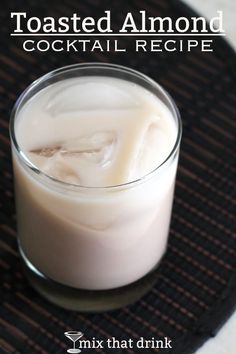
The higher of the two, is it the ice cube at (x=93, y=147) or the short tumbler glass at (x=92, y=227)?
the ice cube at (x=93, y=147)

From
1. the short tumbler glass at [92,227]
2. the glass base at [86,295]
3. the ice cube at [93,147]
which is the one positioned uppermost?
the ice cube at [93,147]

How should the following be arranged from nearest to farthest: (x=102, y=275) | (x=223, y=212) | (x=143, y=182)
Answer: (x=143, y=182) < (x=102, y=275) < (x=223, y=212)

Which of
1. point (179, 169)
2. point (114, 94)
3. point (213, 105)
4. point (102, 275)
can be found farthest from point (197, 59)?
point (102, 275)

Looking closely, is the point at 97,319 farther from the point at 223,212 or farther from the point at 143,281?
the point at 223,212

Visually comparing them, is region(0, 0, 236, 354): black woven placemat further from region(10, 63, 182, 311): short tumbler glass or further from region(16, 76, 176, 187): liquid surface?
region(16, 76, 176, 187): liquid surface

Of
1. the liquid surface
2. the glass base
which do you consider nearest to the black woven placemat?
the glass base

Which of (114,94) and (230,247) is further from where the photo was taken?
(230,247)

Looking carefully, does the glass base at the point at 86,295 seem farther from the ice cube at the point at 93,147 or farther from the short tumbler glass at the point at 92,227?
the ice cube at the point at 93,147

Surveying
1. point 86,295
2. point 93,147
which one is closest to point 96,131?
point 93,147

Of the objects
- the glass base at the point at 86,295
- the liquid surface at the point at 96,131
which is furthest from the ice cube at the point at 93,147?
the glass base at the point at 86,295
